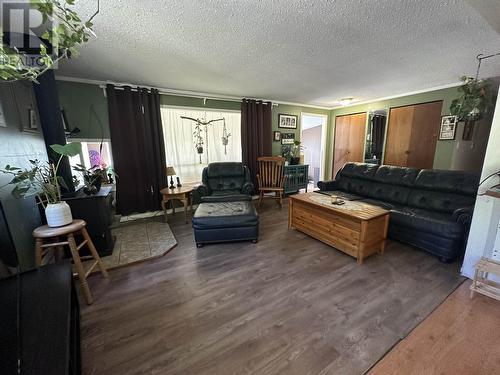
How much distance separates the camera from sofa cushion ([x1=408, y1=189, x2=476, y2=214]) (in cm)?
250

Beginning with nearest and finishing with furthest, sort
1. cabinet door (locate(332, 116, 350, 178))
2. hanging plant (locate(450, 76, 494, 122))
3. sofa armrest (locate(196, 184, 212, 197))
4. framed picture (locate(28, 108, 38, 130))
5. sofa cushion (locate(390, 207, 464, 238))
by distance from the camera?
1. framed picture (locate(28, 108, 38, 130))
2. sofa cushion (locate(390, 207, 464, 238))
3. hanging plant (locate(450, 76, 494, 122))
4. sofa armrest (locate(196, 184, 212, 197))
5. cabinet door (locate(332, 116, 350, 178))

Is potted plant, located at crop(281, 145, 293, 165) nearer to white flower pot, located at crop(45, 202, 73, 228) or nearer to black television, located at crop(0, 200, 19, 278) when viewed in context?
white flower pot, located at crop(45, 202, 73, 228)

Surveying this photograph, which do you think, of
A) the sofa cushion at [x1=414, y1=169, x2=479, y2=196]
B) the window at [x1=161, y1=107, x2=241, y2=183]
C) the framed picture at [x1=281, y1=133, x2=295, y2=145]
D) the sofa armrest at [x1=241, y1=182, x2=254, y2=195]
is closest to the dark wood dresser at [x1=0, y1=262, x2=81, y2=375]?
the sofa armrest at [x1=241, y1=182, x2=254, y2=195]

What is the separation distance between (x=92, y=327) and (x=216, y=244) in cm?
142

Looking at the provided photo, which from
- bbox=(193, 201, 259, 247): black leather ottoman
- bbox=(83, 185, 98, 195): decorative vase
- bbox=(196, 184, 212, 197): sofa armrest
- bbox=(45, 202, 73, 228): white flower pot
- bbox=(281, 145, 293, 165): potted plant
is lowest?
bbox=(193, 201, 259, 247): black leather ottoman

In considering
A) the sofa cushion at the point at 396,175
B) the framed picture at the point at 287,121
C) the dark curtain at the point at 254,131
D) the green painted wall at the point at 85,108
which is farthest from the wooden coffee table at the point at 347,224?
the green painted wall at the point at 85,108

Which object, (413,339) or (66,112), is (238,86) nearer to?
(66,112)

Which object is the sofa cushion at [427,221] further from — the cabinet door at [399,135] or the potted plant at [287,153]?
the potted plant at [287,153]

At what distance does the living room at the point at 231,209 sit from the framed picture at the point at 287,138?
1333 millimetres

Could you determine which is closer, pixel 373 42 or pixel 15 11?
pixel 15 11

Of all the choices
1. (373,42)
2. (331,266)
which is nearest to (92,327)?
(331,266)

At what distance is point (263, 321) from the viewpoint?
1.52 m

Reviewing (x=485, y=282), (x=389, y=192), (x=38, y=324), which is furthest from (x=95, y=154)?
(x=485, y=282)

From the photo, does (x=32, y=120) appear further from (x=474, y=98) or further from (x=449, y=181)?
(x=474, y=98)
